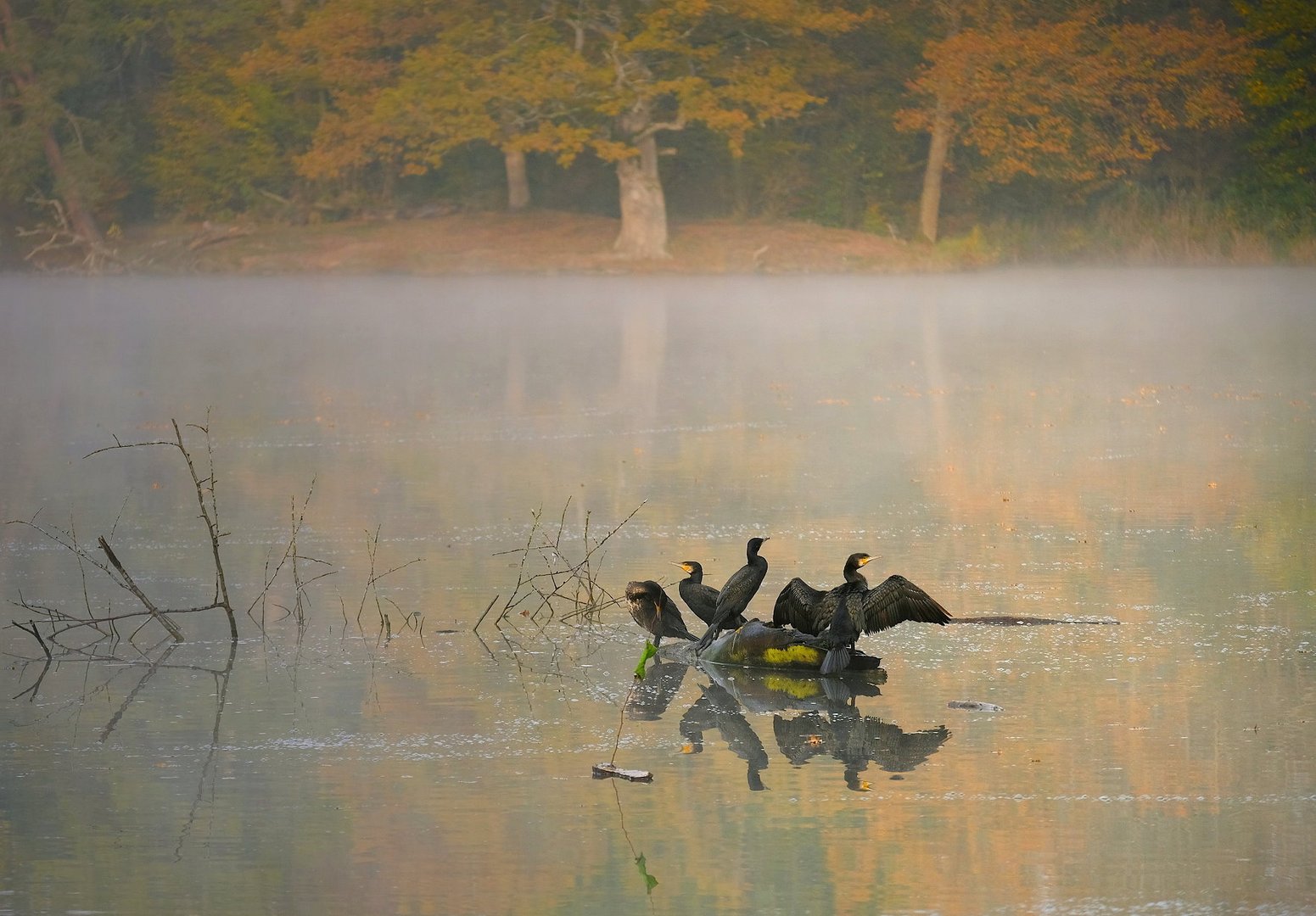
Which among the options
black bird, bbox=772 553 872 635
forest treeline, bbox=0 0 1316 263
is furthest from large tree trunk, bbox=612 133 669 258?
black bird, bbox=772 553 872 635

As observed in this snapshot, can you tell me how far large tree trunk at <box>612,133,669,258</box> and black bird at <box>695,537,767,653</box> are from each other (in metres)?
36.1

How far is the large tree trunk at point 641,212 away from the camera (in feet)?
143

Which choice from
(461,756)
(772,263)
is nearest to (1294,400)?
(461,756)

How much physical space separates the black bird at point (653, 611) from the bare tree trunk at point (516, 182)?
1527 inches

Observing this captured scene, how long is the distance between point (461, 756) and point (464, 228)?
39119mm

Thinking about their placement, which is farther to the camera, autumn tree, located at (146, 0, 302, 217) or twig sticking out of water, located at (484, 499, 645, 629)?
autumn tree, located at (146, 0, 302, 217)

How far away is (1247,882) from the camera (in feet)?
16.2

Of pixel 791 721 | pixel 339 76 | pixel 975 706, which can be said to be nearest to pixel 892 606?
pixel 975 706

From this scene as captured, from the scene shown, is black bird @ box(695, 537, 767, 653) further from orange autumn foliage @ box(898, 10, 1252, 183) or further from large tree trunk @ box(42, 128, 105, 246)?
large tree trunk @ box(42, 128, 105, 246)

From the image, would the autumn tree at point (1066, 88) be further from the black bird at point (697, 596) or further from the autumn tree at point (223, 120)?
the black bird at point (697, 596)

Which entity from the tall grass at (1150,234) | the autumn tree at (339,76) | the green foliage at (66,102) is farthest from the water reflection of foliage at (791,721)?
the green foliage at (66,102)

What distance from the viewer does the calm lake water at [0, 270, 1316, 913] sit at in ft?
16.9

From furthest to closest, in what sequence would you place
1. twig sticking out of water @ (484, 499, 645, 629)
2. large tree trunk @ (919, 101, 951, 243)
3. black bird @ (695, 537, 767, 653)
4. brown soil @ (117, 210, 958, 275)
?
large tree trunk @ (919, 101, 951, 243) → brown soil @ (117, 210, 958, 275) → twig sticking out of water @ (484, 499, 645, 629) → black bird @ (695, 537, 767, 653)

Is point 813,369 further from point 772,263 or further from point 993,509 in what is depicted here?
point 772,263
